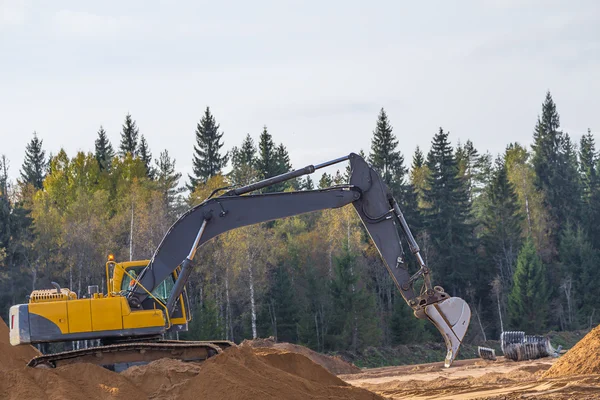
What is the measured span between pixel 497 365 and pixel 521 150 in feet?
224

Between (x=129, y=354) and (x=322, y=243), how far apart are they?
149 feet

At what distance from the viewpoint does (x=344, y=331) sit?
46.2 m

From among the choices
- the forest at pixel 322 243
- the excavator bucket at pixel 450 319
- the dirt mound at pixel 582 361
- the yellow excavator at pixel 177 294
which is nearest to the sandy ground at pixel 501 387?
the dirt mound at pixel 582 361

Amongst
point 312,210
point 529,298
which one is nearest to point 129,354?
point 312,210

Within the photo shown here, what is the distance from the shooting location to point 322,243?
5922 centimetres

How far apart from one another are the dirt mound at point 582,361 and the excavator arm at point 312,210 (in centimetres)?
372

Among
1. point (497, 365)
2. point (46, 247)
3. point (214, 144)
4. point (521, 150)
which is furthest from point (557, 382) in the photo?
point (521, 150)

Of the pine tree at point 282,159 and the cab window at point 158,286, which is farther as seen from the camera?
the pine tree at point 282,159

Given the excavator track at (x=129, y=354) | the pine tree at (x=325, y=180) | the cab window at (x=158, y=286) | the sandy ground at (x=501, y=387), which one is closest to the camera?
the excavator track at (x=129, y=354)

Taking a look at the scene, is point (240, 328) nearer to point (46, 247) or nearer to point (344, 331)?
point (344, 331)

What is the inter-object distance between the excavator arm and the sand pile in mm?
1878

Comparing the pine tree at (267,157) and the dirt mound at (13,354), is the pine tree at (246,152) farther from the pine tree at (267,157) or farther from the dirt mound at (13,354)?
the dirt mound at (13,354)

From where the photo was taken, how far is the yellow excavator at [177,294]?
46.3 ft

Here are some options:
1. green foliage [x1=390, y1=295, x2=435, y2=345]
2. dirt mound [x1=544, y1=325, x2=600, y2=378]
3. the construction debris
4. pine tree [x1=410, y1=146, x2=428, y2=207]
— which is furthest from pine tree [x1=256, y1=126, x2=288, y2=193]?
dirt mound [x1=544, y1=325, x2=600, y2=378]
